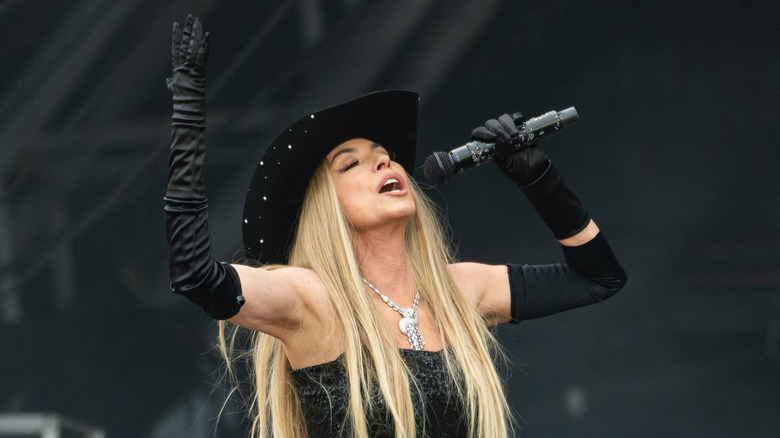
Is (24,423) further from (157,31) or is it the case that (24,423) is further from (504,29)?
(504,29)

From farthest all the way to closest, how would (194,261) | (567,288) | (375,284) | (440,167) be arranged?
(567,288) → (375,284) → (440,167) → (194,261)

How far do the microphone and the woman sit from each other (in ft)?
0.10

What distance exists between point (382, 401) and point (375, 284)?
32cm

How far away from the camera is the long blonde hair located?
1.88 m

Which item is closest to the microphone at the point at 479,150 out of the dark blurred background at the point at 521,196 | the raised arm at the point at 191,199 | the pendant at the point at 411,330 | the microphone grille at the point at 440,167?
the microphone grille at the point at 440,167

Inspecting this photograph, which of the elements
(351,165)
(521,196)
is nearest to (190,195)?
(351,165)

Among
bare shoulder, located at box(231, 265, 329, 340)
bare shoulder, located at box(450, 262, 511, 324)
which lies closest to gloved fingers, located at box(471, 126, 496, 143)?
bare shoulder, located at box(450, 262, 511, 324)

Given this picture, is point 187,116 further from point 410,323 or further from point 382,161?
point 410,323

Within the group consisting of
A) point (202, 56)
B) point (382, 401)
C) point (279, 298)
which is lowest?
point (382, 401)

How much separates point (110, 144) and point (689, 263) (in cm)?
212

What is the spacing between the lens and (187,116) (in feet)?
5.38

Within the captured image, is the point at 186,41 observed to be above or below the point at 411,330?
above

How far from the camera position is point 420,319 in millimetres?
2084

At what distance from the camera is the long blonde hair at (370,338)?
188cm
